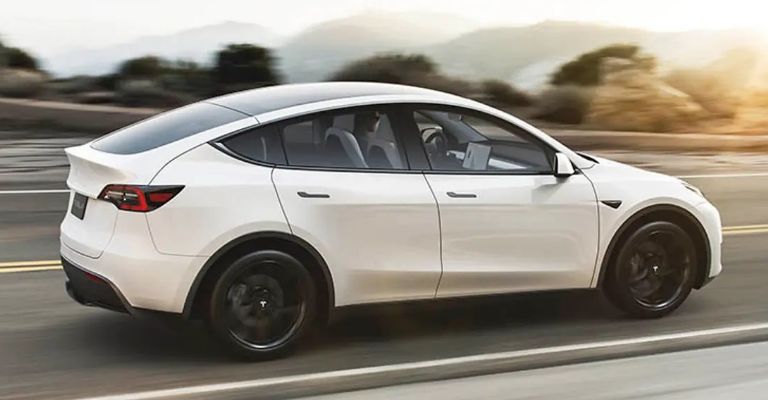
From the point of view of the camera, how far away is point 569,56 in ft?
77.6

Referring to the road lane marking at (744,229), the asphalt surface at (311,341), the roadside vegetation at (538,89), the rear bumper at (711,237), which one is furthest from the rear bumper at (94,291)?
the roadside vegetation at (538,89)

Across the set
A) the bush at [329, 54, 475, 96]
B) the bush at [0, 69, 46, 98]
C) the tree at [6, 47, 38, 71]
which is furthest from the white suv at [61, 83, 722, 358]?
the bush at [329, 54, 475, 96]

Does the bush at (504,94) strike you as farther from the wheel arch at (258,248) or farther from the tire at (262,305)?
the tire at (262,305)

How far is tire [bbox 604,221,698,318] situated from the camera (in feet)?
23.6

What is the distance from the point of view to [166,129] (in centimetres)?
647

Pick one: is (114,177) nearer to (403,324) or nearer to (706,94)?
(403,324)

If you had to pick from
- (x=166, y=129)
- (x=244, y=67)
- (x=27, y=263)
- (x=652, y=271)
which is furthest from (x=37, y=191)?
(x=244, y=67)

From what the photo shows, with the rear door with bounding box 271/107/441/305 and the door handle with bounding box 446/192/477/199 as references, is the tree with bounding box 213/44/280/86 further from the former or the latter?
the door handle with bounding box 446/192/477/199

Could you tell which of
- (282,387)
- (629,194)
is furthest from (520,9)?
(282,387)

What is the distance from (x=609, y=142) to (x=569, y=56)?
16.2 ft

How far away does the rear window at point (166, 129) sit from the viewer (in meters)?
6.30

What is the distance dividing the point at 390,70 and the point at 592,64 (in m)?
4.47

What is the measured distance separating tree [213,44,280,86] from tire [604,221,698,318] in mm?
13064

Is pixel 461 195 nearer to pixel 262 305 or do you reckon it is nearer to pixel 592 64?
pixel 262 305
